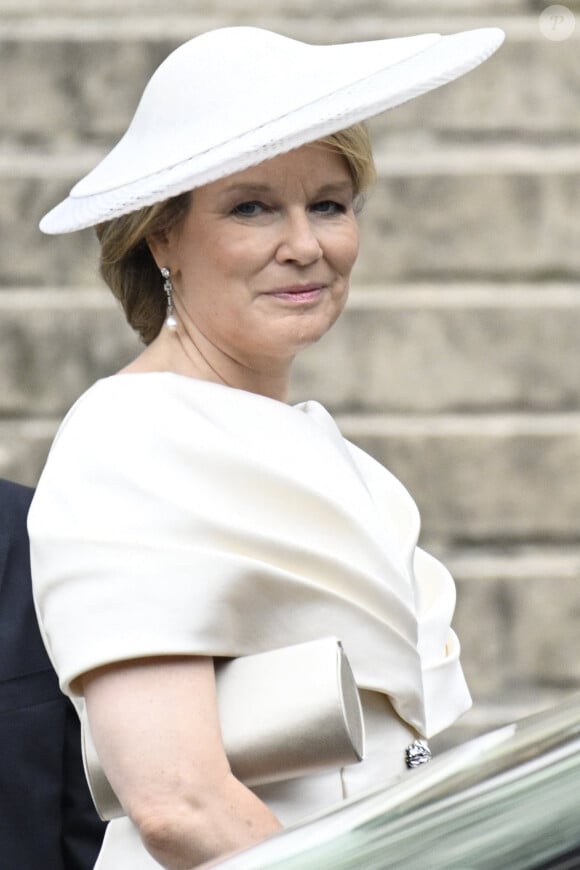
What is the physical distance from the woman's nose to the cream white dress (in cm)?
19

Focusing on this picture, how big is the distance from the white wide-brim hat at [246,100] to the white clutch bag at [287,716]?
2.03 ft

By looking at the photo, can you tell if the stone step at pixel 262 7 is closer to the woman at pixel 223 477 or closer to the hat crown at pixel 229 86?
the woman at pixel 223 477

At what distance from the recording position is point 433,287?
5105mm

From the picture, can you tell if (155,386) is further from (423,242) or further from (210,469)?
(423,242)

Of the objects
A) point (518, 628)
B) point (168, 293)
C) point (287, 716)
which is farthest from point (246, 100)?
point (518, 628)

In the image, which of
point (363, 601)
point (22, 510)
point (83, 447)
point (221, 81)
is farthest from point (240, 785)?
point (221, 81)

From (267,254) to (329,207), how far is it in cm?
13

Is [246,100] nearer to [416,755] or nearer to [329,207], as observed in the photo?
[329,207]

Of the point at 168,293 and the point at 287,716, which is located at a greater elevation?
the point at 168,293

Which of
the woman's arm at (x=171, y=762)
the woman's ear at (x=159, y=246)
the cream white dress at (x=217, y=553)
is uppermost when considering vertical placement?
the woman's ear at (x=159, y=246)

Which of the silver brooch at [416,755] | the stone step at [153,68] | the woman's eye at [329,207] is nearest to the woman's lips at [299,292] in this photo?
the woman's eye at [329,207]

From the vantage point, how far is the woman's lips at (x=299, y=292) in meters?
2.25

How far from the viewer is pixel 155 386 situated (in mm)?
2172

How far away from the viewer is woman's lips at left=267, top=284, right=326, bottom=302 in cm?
225
